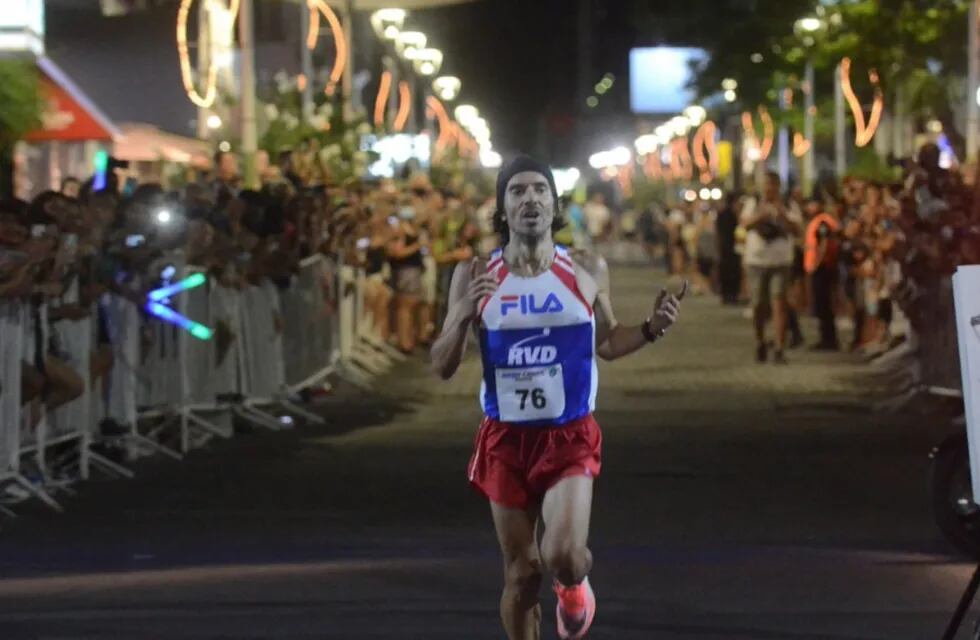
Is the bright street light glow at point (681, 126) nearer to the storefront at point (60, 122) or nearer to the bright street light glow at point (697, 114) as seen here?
the bright street light glow at point (697, 114)

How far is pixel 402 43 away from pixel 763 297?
20.3 metres

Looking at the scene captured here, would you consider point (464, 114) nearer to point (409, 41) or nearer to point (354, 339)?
point (409, 41)

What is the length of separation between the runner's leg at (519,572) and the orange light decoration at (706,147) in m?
73.3

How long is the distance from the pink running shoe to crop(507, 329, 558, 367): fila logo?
2.39ft

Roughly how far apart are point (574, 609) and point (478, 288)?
1.11 metres

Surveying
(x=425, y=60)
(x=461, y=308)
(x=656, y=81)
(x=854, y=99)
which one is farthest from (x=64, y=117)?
(x=656, y=81)

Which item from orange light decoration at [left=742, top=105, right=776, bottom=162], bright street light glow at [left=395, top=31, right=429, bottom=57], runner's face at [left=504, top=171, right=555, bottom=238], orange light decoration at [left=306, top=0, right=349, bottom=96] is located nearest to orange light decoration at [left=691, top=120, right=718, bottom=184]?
orange light decoration at [left=742, top=105, right=776, bottom=162]

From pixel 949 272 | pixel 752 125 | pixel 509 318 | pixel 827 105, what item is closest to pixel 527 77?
pixel 752 125

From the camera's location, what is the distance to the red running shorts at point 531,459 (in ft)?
24.2

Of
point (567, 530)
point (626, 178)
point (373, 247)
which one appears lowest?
point (567, 530)

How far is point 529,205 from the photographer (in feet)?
24.3

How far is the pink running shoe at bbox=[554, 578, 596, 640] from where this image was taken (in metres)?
7.39

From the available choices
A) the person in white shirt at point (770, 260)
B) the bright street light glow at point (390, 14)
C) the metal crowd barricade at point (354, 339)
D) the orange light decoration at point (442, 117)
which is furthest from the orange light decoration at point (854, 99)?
the orange light decoration at point (442, 117)

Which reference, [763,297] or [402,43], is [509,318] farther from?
[402,43]
